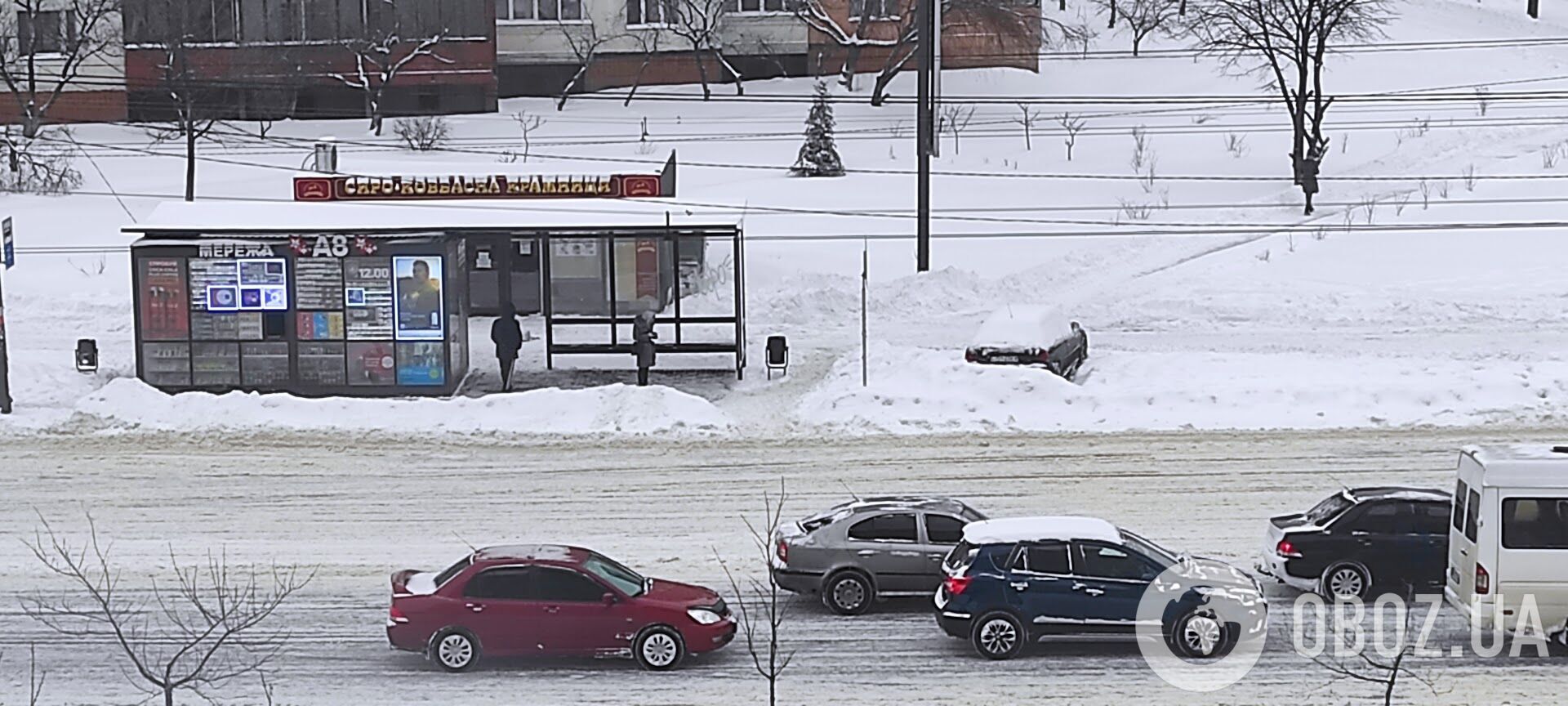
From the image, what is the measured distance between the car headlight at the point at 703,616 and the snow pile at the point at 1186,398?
9.17 meters

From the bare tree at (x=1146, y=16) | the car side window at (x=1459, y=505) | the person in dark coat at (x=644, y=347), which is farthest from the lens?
the bare tree at (x=1146, y=16)

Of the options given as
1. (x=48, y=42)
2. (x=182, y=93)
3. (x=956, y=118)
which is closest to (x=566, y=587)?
(x=956, y=118)

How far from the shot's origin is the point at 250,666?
47.7 ft

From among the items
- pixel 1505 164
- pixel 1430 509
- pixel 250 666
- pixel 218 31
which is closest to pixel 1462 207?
pixel 1505 164

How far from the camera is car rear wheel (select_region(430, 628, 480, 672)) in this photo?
1447cm

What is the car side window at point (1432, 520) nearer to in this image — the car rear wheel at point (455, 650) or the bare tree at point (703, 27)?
the car rear wheel at point (455, 650)

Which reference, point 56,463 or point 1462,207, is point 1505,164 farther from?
point 56,463

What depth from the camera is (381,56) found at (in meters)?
56.3

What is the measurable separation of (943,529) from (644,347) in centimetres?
1120

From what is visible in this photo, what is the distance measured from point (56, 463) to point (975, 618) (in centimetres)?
1311

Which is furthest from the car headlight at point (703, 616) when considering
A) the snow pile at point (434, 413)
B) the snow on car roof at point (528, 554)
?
the snow pile at point (434, 413)

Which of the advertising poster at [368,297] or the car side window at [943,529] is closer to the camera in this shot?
the car side window at [943,529]

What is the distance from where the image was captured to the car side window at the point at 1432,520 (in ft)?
53.4

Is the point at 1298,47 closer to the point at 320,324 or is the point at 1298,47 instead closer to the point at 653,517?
the point at 320,324
